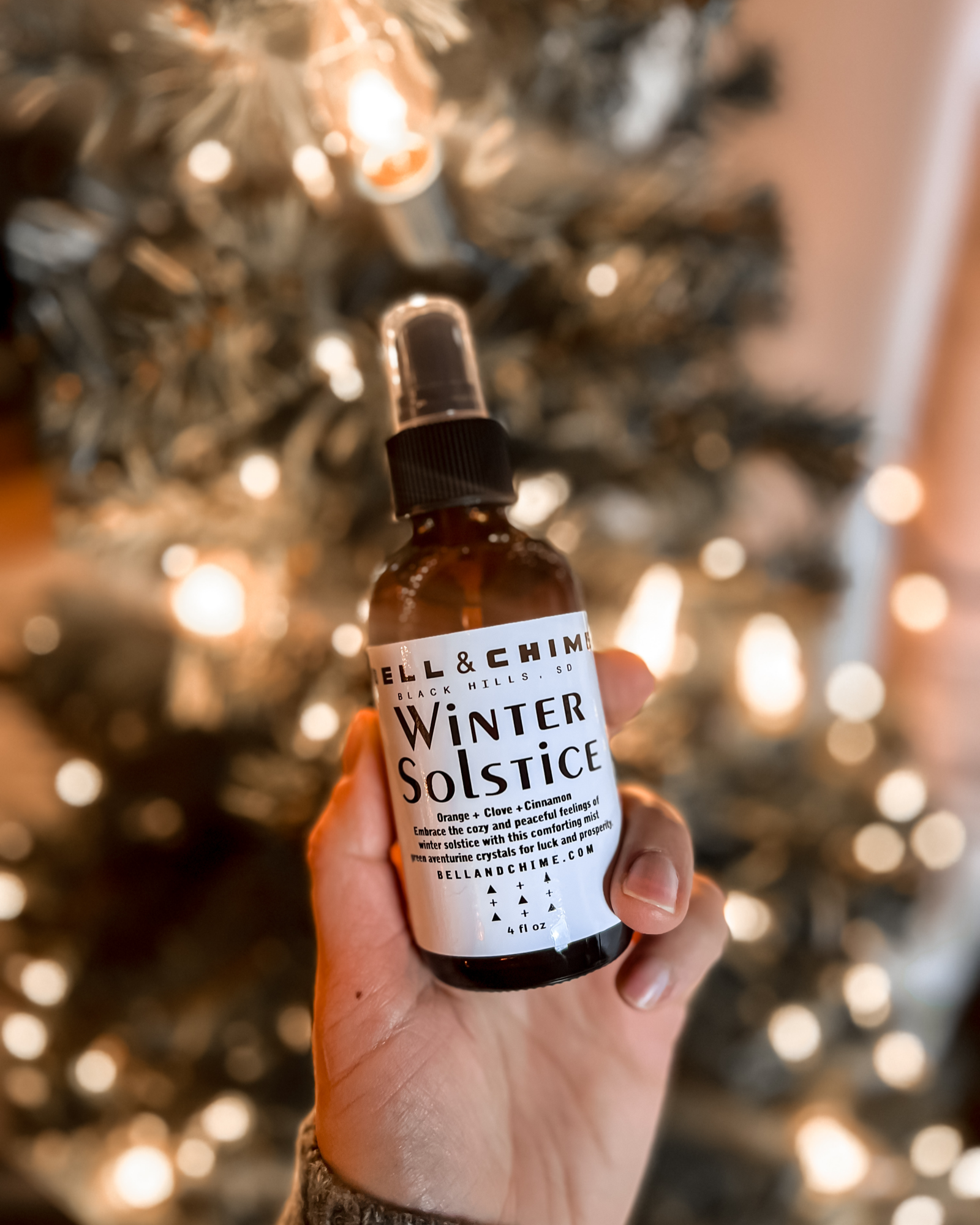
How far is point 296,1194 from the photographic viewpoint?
461mm

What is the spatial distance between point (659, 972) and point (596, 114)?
0.91 metres

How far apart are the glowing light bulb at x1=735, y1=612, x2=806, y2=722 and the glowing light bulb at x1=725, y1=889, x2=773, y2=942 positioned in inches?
9.2

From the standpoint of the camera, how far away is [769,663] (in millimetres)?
893

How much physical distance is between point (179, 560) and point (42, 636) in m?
0.31

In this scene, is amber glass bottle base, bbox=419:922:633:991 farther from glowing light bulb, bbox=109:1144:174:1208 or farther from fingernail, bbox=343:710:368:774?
glowing light bulb, bbox=109:1144:174:1208

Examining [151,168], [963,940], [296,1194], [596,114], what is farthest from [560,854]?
[963,940]

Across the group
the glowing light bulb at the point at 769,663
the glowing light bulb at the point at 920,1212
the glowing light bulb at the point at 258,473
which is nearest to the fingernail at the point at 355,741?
the glowing light bulb at the point at 258,473

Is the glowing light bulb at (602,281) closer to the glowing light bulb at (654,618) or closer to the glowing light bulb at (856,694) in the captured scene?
the glowing light bulb at (654,618)

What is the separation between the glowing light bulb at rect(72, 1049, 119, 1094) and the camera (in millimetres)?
866

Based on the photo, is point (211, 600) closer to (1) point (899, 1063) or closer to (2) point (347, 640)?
(2) point (347, 640)

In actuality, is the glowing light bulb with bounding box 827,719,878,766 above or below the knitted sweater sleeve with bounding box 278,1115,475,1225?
above

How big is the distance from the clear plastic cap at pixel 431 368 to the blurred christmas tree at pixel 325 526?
0.09 m

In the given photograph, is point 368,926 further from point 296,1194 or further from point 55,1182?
point 55,1182

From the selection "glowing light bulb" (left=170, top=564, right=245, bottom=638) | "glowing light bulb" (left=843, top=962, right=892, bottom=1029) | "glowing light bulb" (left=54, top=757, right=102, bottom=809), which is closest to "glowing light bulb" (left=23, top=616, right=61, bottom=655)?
"glowing light bulb" (left=54, top=757, right=102, bottom=809)
